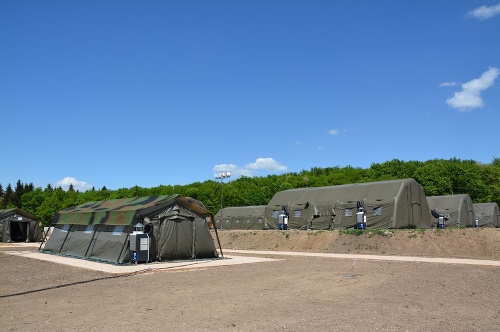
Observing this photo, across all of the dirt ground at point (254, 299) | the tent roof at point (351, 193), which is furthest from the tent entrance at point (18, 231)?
the dirt ground at point (254, 299)

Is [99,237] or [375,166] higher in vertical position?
[375,166]

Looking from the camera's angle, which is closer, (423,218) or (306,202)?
(423,218)

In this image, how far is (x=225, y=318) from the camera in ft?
27.0

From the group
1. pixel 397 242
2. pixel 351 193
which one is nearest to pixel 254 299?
pixel 397 242

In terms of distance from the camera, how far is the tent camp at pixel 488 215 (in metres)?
48.0

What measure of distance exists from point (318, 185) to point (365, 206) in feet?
148

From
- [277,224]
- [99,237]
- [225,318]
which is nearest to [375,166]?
[277,224]

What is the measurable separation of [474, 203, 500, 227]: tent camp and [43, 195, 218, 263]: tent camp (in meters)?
38.5

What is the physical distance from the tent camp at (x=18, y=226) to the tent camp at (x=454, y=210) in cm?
3879

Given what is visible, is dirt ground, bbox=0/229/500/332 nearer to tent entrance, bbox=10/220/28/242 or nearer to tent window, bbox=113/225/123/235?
tent window, bbox=113/225/123/235

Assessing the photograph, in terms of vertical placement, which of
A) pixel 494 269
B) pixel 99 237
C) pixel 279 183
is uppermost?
pixel 279 183

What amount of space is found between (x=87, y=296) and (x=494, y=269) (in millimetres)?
14210

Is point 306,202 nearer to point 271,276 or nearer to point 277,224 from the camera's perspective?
point 277,224

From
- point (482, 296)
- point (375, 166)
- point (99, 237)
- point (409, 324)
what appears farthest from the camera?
point (375, 166)
